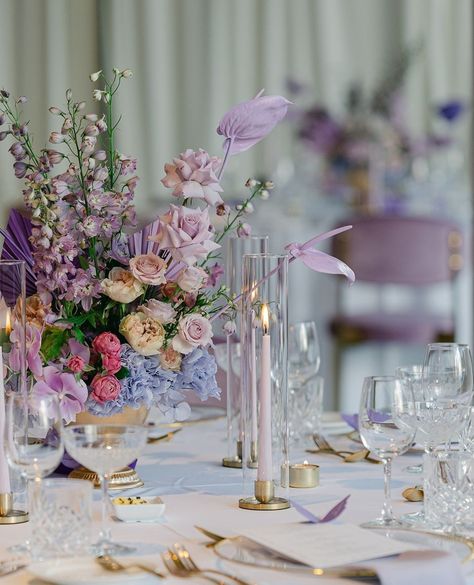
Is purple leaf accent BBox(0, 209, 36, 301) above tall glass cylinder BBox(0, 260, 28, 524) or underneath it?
above

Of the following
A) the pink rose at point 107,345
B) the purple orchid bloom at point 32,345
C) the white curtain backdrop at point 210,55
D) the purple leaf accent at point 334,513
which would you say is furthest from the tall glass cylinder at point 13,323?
the white curtain backdrop at point 210,55

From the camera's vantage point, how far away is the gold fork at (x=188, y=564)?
112 centimetres

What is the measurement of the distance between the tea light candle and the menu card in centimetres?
31

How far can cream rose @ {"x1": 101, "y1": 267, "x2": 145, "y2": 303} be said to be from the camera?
4.97 feet

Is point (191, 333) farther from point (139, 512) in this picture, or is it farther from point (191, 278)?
point (139, 512)

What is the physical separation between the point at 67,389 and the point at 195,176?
0.34 meters

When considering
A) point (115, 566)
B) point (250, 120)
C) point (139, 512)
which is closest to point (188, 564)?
point (115, 566)

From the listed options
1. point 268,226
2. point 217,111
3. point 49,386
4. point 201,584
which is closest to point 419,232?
point 268,226

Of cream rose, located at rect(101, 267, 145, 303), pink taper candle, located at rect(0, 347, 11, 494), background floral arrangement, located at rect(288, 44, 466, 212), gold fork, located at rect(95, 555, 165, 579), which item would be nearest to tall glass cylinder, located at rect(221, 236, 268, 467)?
cream rose, located at rect(101, 267, 145, 303)

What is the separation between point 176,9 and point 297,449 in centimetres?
630

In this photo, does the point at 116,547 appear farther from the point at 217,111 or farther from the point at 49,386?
the point at 217,111

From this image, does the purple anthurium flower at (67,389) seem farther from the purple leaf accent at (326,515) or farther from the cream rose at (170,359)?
the purple leaf accent at (326,515)

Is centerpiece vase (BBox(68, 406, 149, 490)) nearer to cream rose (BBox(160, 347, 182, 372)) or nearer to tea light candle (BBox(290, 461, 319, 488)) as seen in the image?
cream rose (BBox(160, 347, 182, 372))

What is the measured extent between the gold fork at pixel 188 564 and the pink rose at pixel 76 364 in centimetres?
34
